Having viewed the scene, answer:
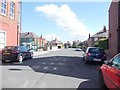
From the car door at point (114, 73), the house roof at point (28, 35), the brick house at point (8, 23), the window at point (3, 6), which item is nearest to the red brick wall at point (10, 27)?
the brick house at point (8, 23)

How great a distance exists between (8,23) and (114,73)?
25602mm

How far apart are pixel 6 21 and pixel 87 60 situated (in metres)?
13.7

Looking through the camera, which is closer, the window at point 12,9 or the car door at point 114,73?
the car door at point 114,73

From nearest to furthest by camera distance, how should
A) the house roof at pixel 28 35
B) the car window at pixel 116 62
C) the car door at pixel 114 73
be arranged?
the car door at pixel 114 73 → the car window at pixel 116 62 → the house roof at pixel 28 35

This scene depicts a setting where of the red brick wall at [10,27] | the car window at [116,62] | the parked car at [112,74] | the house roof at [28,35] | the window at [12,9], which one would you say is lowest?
the parked car at [112,74]

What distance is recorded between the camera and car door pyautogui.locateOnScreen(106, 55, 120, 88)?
6.93 meters

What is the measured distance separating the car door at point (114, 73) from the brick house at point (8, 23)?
73.0 ft

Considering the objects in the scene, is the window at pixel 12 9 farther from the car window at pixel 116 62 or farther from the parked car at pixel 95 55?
the car window at pixel 116 62

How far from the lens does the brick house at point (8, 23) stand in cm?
2921


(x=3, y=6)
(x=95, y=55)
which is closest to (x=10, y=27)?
(x=3, y=6)

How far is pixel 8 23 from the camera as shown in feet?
103

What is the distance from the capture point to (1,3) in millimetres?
28672

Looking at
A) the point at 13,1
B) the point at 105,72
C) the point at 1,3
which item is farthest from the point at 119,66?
the point at 13,1

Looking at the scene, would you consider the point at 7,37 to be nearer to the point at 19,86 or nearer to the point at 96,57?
the point at 96,57
